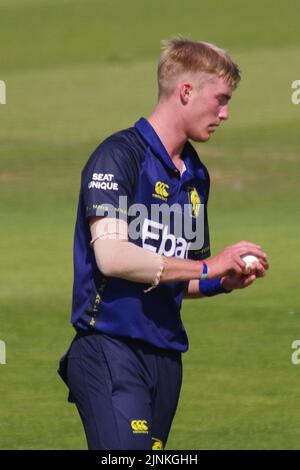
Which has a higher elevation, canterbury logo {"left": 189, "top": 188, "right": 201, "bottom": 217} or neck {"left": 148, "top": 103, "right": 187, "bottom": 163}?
neck {"left": 148, "top": 103, "right": 187, "bottom": 163}

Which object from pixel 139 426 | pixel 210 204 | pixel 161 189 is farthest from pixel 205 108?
pixel 210 204

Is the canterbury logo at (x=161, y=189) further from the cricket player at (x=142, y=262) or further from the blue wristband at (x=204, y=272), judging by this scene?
the blue wristband at (x=204, y=272)

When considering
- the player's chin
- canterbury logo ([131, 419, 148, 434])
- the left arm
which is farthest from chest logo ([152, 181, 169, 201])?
canterbury logo ([131, 419, 148, 434])

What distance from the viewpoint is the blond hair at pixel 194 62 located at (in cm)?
722

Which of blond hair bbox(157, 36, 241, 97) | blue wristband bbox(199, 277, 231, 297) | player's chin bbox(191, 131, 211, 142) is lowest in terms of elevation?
blue wristband bbox(199, 277, 231, 297)

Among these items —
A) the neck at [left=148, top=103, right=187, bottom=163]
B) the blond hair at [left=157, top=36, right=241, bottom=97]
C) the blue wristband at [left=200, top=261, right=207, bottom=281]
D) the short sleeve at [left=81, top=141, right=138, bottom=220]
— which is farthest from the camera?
the neck at [left=148, top=103, right=187, bottom=163]

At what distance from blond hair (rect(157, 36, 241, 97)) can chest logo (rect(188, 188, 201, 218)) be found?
0.51 m

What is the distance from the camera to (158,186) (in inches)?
285

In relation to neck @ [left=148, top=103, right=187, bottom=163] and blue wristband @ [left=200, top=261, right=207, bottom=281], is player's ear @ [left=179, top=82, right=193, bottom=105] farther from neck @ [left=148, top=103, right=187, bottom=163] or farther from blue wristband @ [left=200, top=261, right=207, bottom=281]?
blue wristband @ [left=200, top=261, right=207, bottom=281]

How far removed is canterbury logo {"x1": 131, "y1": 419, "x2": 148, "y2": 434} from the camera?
7.02m

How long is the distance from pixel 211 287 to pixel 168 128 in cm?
88

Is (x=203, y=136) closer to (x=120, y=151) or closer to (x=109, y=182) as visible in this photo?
(x=120, y=151)

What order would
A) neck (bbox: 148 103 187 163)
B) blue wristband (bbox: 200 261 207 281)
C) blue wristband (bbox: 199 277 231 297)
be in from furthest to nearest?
blue wristband (bbox: 199 277 231 297)
neck (bbox: 148 103 187 163)
blue wristband (bbox: 200 261 207 281)
